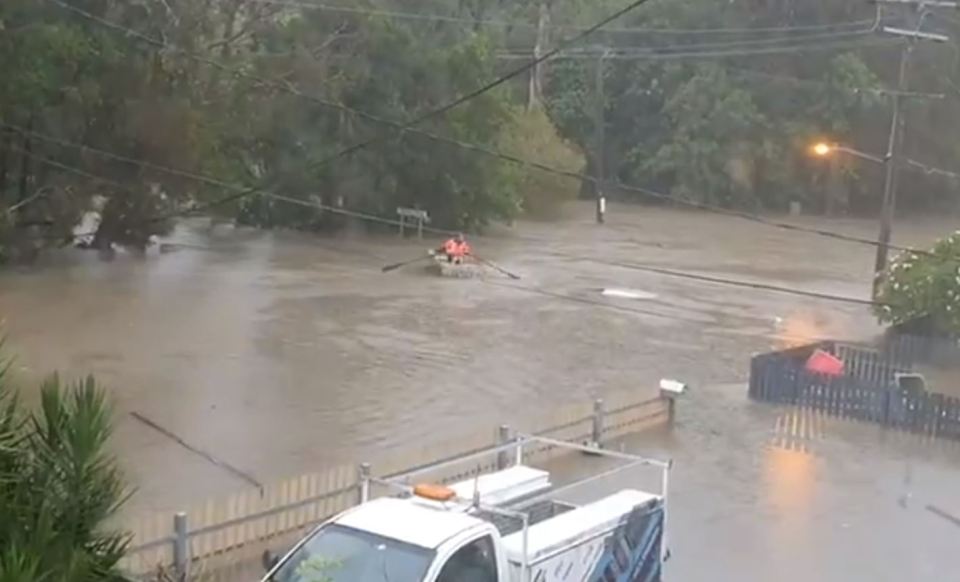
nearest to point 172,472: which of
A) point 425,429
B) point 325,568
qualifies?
point 425,429

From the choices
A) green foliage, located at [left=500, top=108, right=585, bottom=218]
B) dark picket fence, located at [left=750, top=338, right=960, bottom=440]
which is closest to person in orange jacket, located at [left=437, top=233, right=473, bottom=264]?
dark picket fence, located at [left=750, top=338, right=960, bottom=440]

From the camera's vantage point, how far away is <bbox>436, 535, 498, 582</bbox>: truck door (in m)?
8.96

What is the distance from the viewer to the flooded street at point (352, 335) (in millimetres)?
18438

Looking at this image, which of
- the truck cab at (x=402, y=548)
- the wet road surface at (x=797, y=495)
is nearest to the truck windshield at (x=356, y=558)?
the truck cab at (x=402, y=548)

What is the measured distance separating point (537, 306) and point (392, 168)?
14501mm

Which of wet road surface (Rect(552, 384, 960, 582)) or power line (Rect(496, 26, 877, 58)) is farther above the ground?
power line (Rect(496, 26, 877, 58))

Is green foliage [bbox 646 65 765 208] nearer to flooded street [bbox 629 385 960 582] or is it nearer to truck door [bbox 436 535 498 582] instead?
flooded street [bbox 629 385 960 582]

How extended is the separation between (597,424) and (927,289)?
12.1m

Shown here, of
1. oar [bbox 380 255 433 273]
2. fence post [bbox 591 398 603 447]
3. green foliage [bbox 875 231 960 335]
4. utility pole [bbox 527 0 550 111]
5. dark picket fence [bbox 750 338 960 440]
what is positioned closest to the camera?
fence post [bbox 591 398 603 447]

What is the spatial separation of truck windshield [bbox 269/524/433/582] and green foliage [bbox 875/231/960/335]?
794 inches

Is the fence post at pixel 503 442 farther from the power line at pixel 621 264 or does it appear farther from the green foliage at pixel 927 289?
the power line at pixel 621 264

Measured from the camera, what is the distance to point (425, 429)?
19.0 metres

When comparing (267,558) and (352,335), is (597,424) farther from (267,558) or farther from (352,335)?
(352,335)

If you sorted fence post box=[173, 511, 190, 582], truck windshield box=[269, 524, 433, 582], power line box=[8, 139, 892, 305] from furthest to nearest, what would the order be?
power line box=[8, 139, 892, 305]
fence post box=[173, 511, 190, 582]
truck windshield box=[269, 524, 433, 582]
